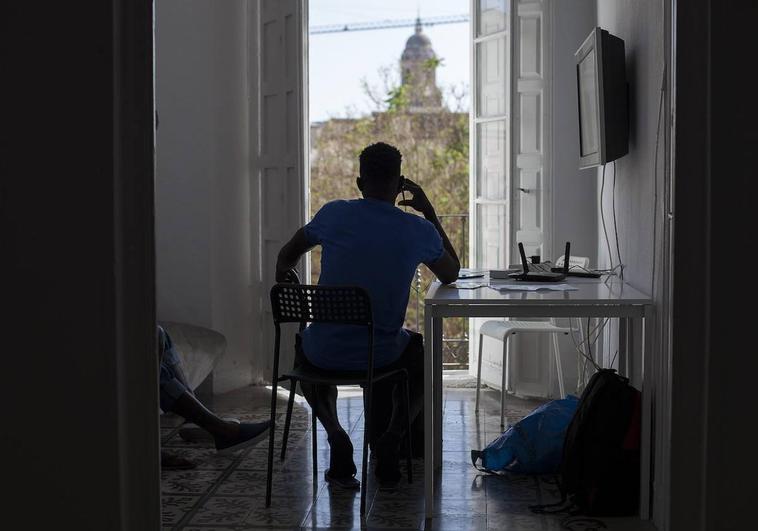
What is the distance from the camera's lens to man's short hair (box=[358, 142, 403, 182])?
3.70 meters

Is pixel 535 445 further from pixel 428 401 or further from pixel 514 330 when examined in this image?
pixel 514 330

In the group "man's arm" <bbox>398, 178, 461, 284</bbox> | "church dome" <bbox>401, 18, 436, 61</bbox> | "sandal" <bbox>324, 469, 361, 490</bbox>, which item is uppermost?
"church dome" <bbox>401, 18, 436, 61</bbox>

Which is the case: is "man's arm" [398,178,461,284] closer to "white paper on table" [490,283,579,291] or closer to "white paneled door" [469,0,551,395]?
"white paper on table" [490,283,579,291]

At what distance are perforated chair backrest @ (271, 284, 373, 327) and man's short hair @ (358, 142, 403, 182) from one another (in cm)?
56

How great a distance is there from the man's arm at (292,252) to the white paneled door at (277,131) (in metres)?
1.87

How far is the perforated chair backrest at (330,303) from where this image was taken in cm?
331

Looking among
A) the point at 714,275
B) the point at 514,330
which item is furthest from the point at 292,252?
the point at 714,275

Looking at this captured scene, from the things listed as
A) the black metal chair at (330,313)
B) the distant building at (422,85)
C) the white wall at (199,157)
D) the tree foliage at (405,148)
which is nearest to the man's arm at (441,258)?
the black metal chair at (330,313)


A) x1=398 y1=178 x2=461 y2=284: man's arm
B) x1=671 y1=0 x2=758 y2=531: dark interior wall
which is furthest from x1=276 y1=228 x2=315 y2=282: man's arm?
x1=671 y1=0 x2=758 y2=531: dark interior wall

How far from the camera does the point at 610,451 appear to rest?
341 centimetres

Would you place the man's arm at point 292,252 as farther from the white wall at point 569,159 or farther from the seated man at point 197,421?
the white wall at point 569,159

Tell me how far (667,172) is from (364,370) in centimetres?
119

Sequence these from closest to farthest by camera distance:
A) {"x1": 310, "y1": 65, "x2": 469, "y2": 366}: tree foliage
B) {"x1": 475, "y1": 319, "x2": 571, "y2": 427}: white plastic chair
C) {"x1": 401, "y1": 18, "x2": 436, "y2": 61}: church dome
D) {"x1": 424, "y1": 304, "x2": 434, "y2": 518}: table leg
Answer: {"x1": 424, "y1": 304, "x2": 434, "y2": 518}: table leg → {"x1": 475, "y1": 319, "x2": 571, "y2": 427}: white plastic chair → {"x1": 310, "y1": 65, "x2": 469, "y2": 366}: tree foliage → {"x1": 401, "y1": 18, "x2": 436, "y2": 61}: church dome

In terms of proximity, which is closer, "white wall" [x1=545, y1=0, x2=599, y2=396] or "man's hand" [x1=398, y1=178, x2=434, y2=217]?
"man's hand" [x1=398, y1=178, x2=434, y2=217]
